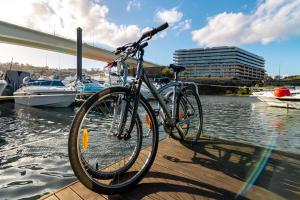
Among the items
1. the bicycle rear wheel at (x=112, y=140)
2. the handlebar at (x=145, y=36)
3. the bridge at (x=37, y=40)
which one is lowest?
the bicycle rear wheel at (x=112, y=140)

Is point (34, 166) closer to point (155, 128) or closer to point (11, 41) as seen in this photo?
point (155, 128)

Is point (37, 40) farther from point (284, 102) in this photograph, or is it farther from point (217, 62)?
point (217, 62)

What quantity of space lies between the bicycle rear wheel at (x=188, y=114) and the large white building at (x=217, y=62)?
9030 cm

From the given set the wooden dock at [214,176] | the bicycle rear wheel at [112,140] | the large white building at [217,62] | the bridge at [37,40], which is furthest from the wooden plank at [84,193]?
the large white building at [217,62]

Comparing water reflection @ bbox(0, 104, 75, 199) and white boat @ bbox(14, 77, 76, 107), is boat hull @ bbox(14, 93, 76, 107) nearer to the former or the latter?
white boat @ bbox(14, 77, 76, 107)

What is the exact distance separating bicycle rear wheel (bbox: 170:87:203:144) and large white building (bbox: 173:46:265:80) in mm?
90303

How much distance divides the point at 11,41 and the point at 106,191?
141 feet

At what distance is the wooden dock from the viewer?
6.32ft

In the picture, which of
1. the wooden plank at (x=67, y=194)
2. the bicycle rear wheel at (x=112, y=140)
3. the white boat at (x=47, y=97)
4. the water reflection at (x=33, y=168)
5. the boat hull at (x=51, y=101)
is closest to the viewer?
the bicycle rear wheel at (x=112, y=140)

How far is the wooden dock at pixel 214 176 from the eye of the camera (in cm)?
193

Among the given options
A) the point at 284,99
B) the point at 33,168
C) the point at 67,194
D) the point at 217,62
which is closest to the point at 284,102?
the point at 284,99

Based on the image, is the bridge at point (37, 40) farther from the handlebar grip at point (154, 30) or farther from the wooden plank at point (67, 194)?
the wooden plank at point (67, 194)

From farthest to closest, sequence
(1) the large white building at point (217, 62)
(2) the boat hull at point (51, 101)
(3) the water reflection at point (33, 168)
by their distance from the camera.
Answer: (1) the large white building at point (217, 62)
(2) the boat hull at point (51, 101)
(3) the water reflection at point (33, 168)

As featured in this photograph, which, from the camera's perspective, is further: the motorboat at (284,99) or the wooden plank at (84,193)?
the motorboat at (284,99)
